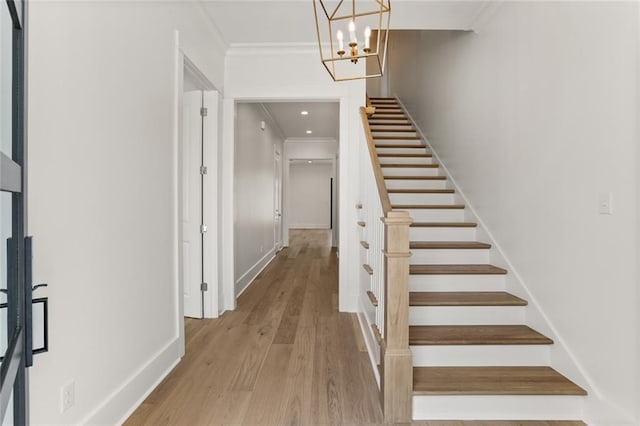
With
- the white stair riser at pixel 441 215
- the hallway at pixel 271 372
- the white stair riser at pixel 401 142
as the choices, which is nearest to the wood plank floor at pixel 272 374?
the hallway at pixel 271 372

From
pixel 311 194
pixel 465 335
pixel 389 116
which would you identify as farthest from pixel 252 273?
pixel 311 194

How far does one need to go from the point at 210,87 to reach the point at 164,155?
4.13 ft

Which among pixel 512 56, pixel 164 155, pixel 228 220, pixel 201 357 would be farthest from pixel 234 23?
pixel 201 357

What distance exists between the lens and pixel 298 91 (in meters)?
3.72

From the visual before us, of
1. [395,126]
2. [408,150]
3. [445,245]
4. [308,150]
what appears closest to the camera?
[445,245]

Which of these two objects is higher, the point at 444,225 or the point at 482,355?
the point at 444,225

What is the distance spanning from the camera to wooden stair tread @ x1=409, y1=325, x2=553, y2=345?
2.21 m

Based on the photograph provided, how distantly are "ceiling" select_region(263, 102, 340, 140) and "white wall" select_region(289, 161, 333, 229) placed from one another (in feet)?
17.6

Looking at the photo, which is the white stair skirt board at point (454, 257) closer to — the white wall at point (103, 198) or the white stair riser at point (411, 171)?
the white stair riser at point (411, 171)

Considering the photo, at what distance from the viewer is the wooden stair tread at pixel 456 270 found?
2.75 metres

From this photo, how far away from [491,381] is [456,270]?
0.93 meters

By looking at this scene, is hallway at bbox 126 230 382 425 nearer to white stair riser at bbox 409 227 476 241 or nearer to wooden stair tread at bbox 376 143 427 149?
white stair riser at bbox 409 227 476 241

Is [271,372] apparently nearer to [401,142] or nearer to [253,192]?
[253,192]

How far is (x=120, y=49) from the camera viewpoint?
1.87 m
